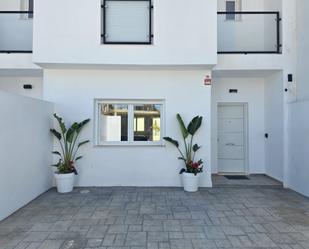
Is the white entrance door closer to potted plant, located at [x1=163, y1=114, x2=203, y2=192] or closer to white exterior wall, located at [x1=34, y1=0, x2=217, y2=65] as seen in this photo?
potted plant, located at [x1=163, y1=114, x2=203, y2=192]

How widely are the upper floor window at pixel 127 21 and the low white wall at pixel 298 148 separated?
417 cm

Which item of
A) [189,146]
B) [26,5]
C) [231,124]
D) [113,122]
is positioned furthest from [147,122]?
[26,5]

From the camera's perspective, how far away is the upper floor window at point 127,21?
599cm

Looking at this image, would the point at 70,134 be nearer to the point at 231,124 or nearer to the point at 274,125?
the point at 231,124

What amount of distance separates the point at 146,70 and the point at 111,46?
1122 millimetres

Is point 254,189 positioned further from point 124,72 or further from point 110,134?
point 124,72

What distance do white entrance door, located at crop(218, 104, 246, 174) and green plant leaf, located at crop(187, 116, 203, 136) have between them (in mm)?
2056

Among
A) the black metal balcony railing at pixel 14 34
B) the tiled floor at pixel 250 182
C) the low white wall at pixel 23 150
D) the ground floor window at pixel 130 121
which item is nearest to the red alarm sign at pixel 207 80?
the ground floor window at pixel 130 121

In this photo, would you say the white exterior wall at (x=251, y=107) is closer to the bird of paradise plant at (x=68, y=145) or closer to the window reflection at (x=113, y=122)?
the window reflection at (x=113, y=122)

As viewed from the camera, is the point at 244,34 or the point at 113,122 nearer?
the point at 113,122

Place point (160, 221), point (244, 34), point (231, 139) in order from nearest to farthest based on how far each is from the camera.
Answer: point (160, 221)
point (244, 34)
point (231, 139)

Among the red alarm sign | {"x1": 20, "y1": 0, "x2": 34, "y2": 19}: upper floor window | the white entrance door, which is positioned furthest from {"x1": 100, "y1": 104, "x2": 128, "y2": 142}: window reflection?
{"x1": 20, "y1": 0, "x2": 34, "y2": 19}: upper floor window

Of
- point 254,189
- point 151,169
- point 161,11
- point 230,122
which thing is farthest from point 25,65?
point 254,189

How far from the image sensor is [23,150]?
16.4ft
